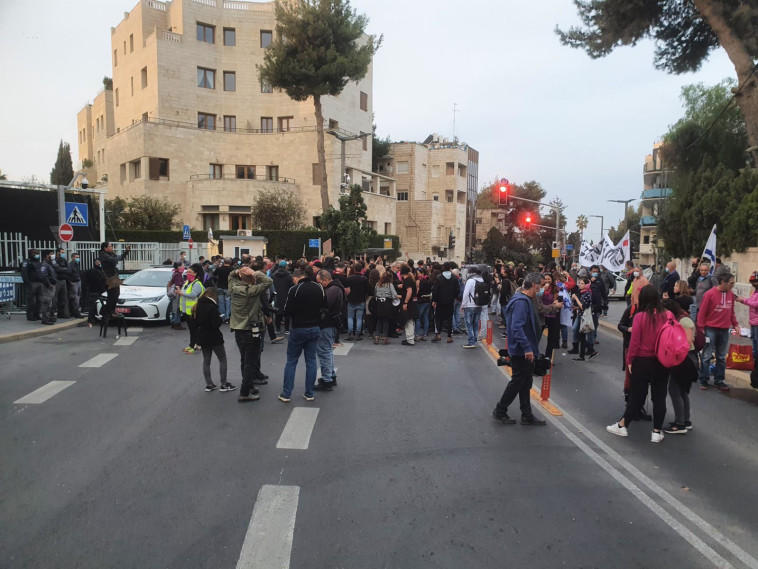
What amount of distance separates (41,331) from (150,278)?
3212mm

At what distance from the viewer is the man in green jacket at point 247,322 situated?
7.63 m

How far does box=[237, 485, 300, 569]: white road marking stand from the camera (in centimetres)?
379

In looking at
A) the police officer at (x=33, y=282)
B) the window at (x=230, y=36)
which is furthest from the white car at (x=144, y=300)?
the window at (x=230, y=36)

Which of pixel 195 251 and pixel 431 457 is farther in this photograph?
pixel 195 251

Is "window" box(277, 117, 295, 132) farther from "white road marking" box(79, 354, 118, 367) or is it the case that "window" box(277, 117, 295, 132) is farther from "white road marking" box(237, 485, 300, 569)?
"white road marking" box(237, 485, 300, 569)

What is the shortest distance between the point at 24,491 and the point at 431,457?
142 inches

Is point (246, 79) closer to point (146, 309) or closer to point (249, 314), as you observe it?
point (146, 309)

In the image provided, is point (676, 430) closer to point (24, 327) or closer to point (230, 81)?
point (24, 327)

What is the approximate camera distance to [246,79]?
164ft

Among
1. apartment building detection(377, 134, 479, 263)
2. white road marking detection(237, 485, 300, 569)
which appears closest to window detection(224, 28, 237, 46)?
apartment building detection(377, 134, 479, 263)

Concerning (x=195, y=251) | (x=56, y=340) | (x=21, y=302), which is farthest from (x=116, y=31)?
(x=56, y=340)

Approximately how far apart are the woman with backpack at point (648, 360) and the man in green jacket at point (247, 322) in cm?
464

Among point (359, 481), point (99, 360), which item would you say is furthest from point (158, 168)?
point (359, 481)

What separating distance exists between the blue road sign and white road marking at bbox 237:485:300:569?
1518 cm
